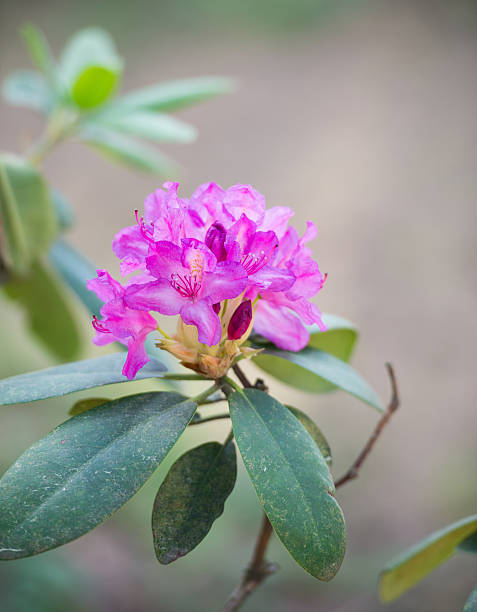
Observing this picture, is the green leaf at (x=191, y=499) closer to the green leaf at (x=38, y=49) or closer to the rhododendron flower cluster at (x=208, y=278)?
the rhododendron flower cluster at (x=208, y=278)

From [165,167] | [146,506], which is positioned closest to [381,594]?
[165,167]

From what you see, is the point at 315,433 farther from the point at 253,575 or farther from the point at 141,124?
the point at 141,124

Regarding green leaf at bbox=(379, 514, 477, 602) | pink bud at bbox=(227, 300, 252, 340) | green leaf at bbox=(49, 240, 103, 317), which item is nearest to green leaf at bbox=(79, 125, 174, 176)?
green leaf at bbox=(49, 240, 103, 317)

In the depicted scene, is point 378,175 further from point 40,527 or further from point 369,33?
point 40,527

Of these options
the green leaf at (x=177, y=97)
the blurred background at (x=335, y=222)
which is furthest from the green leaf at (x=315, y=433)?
the blurred background at (x=335, y=222)

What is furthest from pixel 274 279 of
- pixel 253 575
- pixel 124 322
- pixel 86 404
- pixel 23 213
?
pixel 23 213

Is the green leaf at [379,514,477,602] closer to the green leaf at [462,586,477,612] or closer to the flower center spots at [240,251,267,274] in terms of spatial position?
the green leaf at [462,586,477,612]
